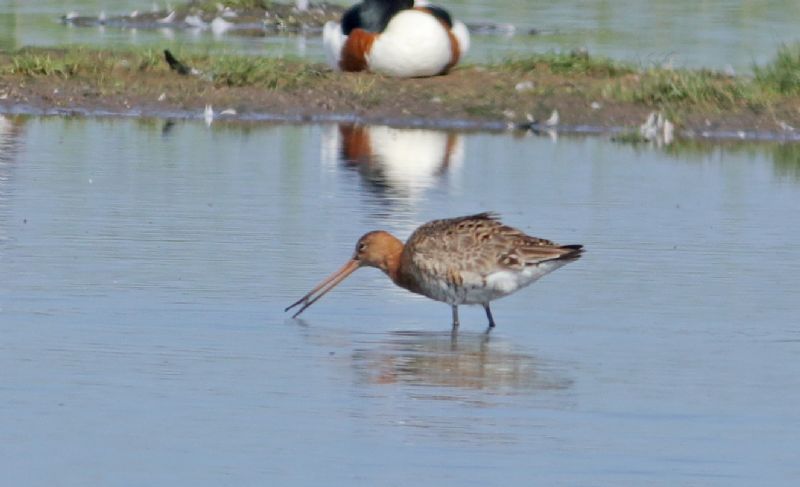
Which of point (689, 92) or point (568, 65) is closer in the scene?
point (689, 92)

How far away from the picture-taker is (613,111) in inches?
824

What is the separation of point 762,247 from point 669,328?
9.65ft

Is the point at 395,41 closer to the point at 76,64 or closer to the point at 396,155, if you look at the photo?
the point at 76,64

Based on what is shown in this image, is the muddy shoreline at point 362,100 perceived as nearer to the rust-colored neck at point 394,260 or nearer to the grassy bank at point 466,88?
the grassy bank at point 466,88

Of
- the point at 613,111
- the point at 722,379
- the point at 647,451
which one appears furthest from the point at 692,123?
the point at 647,451

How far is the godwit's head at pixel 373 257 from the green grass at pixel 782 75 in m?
10.7

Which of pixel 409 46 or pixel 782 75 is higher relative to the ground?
pixel 409 46

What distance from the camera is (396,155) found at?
59.6ft

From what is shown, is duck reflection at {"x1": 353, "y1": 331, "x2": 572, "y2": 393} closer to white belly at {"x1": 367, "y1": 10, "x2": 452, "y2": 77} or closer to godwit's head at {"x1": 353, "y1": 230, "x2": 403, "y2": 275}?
godwit's head at {"x1": 353, "y1": 230, "x2": 403, "y2": 275}

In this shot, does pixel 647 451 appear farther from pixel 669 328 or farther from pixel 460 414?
pixel 669 328

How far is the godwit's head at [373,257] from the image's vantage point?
36.2 ft

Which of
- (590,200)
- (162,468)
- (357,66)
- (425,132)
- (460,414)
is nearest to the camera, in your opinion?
(162,468)

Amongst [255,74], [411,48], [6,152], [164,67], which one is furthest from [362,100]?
[6,152]

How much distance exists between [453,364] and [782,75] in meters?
12.2
